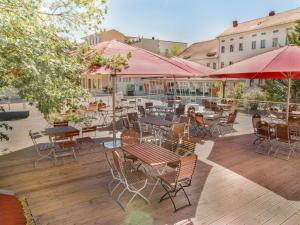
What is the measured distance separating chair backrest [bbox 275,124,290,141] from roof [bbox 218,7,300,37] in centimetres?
2962

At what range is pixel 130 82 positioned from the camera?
4300 cm

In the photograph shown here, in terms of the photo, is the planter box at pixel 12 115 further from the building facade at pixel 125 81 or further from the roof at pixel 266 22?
the roof at pixel 266 22

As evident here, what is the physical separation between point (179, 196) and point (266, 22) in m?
37.8

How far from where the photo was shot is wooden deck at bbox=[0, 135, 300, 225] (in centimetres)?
401

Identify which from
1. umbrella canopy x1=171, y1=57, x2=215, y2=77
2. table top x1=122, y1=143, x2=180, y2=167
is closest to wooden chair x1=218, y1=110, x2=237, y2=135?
umbrella canopy x1=171, y1=57, x2=215, y2=77

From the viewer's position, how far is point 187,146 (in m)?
5.54

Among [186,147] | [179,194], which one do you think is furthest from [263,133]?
[179,194]

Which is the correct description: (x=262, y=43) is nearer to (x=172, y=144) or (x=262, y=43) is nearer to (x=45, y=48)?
(x=172, y=144)

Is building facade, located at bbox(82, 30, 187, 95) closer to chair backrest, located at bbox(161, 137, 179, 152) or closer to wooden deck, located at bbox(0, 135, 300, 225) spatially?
wooden deck, located at bbox(0, 135, 300, 225)

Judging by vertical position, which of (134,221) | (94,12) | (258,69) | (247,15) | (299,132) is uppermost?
(247,15)

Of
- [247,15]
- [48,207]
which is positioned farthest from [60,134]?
[247,15]

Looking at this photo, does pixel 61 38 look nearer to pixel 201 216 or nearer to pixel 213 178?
pixel 201 216

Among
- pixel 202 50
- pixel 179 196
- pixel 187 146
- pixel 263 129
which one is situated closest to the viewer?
pixel 179 196

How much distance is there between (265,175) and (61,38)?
5234 mm
